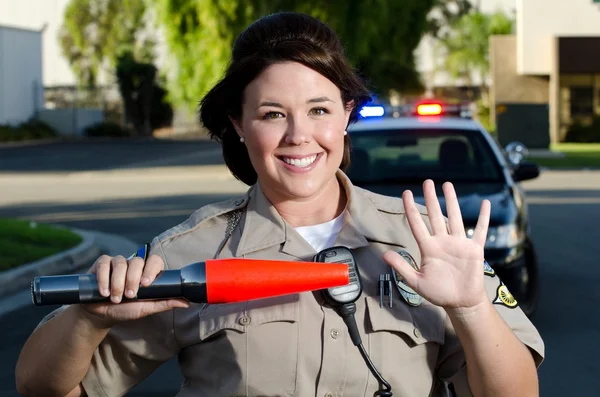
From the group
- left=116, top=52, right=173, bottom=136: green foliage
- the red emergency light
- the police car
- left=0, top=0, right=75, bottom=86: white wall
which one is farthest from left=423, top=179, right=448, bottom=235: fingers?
left=0, top=0, right=75, bottom=86: white wall

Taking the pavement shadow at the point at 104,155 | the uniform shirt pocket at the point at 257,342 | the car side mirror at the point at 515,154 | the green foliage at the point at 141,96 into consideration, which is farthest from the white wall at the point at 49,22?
the uniform shirt pocket at the point at 257,342

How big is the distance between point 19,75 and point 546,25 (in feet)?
72.3

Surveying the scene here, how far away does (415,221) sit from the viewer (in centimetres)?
262

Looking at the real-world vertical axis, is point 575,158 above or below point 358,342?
below

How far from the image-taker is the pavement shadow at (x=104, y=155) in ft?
105

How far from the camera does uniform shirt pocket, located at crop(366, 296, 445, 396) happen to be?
9.01ft

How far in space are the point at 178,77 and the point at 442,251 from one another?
31416mm

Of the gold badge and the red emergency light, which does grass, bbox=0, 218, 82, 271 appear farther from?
the gold badge

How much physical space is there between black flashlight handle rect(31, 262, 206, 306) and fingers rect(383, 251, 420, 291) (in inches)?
16.4

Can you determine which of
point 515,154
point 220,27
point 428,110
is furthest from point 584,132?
point 428,110

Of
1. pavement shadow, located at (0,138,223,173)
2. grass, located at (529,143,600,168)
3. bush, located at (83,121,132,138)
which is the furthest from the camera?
bush, located at (83,121,132,138)

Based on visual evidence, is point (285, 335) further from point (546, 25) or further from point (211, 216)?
point (546, 25)

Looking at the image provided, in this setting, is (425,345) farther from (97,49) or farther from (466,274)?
(97,49)

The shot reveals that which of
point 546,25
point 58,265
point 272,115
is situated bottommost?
point 58,265
